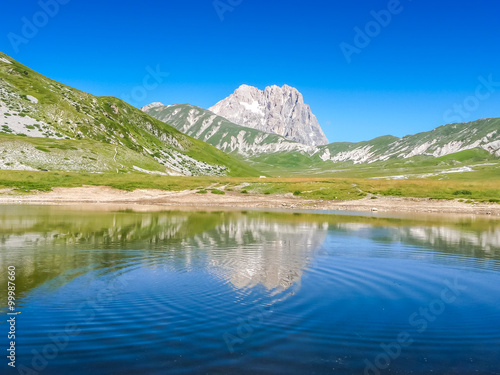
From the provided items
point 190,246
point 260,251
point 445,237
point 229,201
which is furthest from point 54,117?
point 445,237

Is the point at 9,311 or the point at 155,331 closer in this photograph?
the point at 155,331

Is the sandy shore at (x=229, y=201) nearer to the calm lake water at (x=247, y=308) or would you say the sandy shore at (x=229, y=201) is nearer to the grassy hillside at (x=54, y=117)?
the calm lake water at (x=247, y=308)

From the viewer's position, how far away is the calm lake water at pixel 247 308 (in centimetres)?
1081

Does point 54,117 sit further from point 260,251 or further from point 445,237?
point 445,237

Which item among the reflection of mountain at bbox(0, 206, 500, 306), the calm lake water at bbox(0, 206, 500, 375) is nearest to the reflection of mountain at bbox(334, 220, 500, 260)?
the reflection of mountain at bbox(0, 206, 500, 306)

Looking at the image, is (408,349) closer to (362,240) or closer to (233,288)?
(233,288)

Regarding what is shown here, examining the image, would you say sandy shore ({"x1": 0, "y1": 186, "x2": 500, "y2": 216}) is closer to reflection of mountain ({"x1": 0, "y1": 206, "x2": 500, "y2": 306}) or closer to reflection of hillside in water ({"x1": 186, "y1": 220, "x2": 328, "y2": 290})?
reflection of mountain ({"x1": 0, "y1": 206, "x2": 500, "y2": 306})

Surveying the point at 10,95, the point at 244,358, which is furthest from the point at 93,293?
the point at 10,95

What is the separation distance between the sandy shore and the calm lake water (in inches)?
1912

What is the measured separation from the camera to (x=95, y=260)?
2316cm

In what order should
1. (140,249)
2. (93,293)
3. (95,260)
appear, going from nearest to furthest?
(93,293)
(95,260)
(140,249)

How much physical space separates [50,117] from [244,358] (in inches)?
6905

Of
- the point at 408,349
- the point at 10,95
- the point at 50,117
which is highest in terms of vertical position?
the point at 10,95

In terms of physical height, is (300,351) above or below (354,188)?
below
